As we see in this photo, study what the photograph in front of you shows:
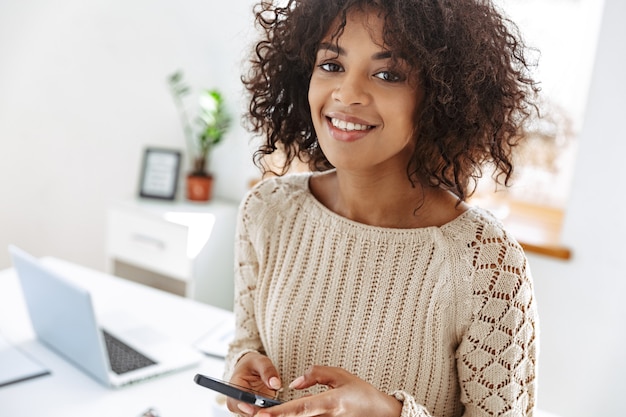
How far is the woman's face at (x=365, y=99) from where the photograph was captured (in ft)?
2.92

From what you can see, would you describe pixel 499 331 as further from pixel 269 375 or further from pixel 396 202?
pixel 269 375

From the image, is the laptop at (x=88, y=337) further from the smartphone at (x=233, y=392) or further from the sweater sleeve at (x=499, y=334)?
the sweater sleeve at (x=499, y=334)

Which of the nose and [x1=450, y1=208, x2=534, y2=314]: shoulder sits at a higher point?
the nose

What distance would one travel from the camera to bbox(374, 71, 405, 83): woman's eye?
898 mm

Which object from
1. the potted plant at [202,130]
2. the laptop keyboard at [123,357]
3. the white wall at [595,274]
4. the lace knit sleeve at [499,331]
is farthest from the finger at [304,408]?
the potted plant at [202,130]

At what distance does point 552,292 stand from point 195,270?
4.66 feet

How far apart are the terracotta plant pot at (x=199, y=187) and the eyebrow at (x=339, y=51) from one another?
200 cm

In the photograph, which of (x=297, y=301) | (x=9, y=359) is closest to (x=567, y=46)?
(x=297, y=301)

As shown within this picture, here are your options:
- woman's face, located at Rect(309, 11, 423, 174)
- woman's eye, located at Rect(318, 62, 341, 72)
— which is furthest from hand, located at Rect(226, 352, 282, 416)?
woman's eye, located at Rect(318, 62, 341, 72)

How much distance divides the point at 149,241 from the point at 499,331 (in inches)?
79.8

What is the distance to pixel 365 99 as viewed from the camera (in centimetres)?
89

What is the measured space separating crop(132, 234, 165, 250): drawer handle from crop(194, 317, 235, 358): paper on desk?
44.6 inches

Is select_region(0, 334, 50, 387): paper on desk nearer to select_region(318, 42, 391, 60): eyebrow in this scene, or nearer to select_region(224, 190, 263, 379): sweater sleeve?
select_region(224, 190, 263, 379): sweater sleeve

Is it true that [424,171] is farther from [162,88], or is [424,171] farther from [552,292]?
[162,88]
